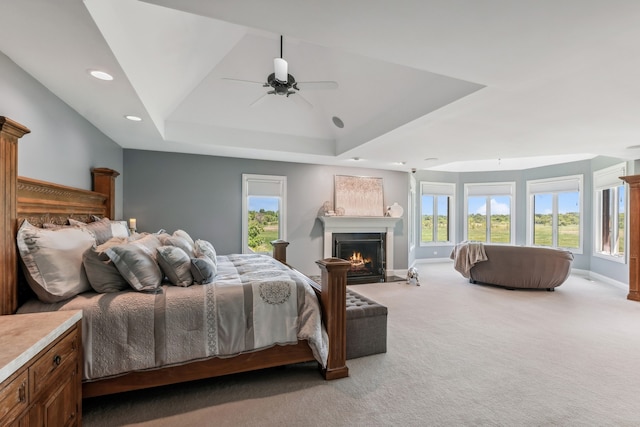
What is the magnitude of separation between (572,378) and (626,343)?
4.40ft

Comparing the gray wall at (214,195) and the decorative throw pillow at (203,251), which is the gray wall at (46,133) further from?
the decorative throw pillow at (203,251)

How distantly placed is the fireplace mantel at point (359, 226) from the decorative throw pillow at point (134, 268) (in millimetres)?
3974

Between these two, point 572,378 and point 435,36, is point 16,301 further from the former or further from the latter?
point 572,378

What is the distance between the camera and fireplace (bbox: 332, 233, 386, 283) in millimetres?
6121

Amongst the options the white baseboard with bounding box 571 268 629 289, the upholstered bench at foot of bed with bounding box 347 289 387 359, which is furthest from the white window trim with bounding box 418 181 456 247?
the upholstered bench at foot of bed with bounding box 347 289 387 359

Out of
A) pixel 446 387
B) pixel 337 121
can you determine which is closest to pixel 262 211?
pixel 337 121

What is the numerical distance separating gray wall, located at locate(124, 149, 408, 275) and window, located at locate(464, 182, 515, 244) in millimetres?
4156

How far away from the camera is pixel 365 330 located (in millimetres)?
2779

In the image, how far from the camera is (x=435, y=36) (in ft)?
6.15

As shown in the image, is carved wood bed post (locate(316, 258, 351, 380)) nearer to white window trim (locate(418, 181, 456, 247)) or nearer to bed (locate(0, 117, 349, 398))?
bed (locate(0, 117, 349, 398))

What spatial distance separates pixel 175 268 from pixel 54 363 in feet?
3.09

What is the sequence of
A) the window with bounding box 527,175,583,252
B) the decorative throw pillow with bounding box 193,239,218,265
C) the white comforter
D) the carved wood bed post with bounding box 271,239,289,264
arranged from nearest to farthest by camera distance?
the white comforter → the decorative throw pillow with bounding box 193,239,218,265 → the carved wood bed post with bounding box 271,239,289,264 → the window with bounding box 527,175,583,252

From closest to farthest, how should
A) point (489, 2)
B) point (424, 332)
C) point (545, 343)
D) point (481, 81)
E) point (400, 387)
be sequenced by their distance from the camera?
point (489, 2), point (400, 387), point (481, 81), point (545, 343), point (424, 332)

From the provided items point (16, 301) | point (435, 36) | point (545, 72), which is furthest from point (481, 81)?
point (16, 301)
